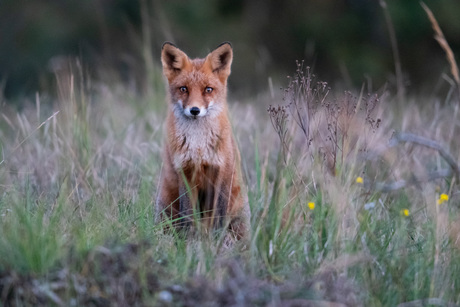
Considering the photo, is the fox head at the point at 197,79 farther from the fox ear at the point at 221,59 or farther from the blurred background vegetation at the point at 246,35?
the blurred background vegetation at the point at 246,35

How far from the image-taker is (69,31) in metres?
17.5

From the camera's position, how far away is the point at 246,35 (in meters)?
17.7

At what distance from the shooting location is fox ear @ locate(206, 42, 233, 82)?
5445mm

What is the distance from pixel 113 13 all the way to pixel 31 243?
15.3 meters

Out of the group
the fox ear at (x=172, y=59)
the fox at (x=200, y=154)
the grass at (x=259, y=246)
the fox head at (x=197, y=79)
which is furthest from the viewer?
the fox ear at (x=172, y=59)

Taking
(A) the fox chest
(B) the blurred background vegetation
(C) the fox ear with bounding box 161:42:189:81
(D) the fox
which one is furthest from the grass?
(B) the blurred background vegetation

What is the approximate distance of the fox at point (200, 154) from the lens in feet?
16.3

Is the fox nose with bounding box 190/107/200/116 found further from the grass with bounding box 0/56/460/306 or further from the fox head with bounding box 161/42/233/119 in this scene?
the grass with bounding box 0/56/460/306

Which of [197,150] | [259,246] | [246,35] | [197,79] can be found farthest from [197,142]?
[246,35]

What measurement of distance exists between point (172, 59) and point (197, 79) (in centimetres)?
35

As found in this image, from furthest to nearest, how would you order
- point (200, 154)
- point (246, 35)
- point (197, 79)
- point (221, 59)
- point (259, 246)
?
1. point (246, 35)
2. point (221, 59)
3. point (197, 79)
4. point (200, 154)
5. point (259, 246)

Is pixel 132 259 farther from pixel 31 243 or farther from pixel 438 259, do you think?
pixel 438 259

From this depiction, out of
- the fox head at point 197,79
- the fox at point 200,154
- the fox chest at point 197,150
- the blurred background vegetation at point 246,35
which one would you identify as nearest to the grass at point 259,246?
the fox at point 200,154

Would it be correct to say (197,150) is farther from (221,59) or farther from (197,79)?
(221,59)
